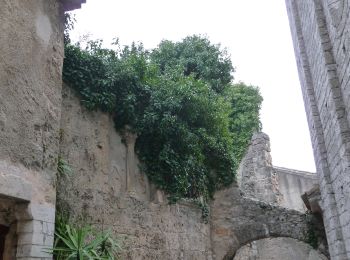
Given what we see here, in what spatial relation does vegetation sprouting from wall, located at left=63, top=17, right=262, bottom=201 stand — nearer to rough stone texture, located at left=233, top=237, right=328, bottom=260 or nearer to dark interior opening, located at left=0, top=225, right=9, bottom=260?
dark interior opening, located at left=0, top=225, right=9, bottom=260

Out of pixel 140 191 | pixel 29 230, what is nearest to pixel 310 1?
pixel 140 191

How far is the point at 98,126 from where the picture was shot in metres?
7.24

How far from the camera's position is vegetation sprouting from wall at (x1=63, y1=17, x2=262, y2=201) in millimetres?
7262

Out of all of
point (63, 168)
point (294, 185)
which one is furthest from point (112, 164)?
point (294, 185)

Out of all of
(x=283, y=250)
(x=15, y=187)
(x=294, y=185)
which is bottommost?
(x=15, y=187)

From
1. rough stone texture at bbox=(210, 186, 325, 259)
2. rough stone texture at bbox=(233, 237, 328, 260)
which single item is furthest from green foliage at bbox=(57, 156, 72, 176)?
rough stone texture at bbox=(233, 237, 328, 260)

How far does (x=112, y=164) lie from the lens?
7.53m

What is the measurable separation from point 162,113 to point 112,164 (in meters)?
1.71

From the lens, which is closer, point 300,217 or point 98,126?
point 98,126

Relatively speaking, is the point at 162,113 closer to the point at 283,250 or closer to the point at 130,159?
the point at 130,159

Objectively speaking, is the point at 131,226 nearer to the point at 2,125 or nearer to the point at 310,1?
the point at 2,125

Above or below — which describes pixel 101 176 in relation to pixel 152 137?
below

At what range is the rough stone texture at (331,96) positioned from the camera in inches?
201

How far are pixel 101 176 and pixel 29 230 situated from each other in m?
2.16
